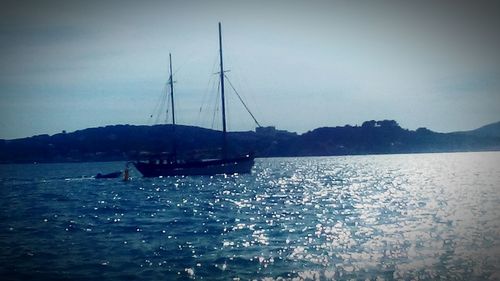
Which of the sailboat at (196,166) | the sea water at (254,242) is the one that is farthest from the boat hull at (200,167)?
the sea water at (254,242)

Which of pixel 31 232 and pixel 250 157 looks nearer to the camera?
pixel 31 232

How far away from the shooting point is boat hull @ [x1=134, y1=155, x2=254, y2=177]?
85188mm

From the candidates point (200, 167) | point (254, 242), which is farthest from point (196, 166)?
point (254, 242)

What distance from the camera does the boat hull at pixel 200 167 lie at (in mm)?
85188

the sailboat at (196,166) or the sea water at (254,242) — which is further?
the sailboat at (196,166)

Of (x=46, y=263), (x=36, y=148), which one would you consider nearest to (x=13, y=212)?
(x=46, y=263)

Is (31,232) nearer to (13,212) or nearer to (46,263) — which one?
(46,263)

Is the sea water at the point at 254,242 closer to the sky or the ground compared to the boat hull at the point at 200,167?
closer to the ground

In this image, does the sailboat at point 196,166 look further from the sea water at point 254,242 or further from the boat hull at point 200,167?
the sea water at point 254,242

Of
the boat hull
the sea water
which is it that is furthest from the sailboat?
the sea water

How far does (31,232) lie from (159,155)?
6680cm

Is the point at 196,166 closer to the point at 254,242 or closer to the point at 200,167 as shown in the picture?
the point at 200,167

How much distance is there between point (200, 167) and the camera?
86.6 m

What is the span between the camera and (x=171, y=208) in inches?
1489
